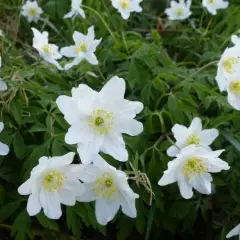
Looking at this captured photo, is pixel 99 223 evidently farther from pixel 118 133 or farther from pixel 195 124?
pixel 195 124

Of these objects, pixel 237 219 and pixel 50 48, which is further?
pixel 50 48

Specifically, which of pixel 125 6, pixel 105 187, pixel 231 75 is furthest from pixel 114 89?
pixel 125 6

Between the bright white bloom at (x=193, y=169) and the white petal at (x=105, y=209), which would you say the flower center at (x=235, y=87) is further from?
→ the white petal at (x=105, y=209)

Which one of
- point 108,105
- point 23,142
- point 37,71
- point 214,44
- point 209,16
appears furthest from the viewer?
point 209,16

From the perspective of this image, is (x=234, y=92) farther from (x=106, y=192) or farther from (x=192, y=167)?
(x=106, y=192)

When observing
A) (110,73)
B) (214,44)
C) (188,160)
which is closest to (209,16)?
(214,44)

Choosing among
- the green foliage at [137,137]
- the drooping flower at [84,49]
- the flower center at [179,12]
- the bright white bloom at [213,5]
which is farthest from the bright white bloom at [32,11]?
the bright white bloom at [213,5]
